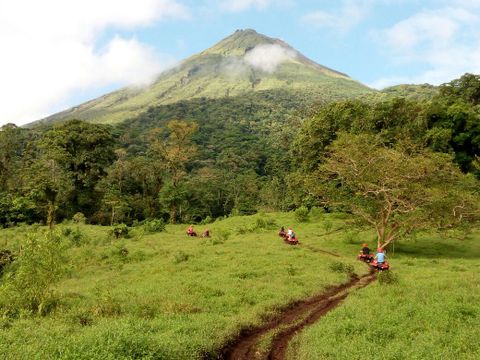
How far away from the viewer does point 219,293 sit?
722 inches

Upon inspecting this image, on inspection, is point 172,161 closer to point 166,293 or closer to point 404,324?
point 166,293

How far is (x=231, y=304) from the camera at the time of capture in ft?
55.0

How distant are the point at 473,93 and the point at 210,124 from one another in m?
98.6

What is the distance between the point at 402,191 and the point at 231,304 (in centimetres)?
1688

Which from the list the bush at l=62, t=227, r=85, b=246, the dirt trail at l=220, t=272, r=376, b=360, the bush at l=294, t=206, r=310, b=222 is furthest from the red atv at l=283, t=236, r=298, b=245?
the bush at l=62, t=227, r=85, b=246

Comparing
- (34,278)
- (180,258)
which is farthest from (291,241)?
A: (34,278)

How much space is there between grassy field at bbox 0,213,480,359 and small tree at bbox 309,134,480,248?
2488mm

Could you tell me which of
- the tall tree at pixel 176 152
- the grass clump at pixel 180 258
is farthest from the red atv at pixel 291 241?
the tall tree at pixel 176 152

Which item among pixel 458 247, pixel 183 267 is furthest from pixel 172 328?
pixel 458 247

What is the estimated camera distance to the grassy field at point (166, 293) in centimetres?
1061

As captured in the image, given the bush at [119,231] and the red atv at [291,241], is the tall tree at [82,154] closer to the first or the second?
the bush at [119,231]

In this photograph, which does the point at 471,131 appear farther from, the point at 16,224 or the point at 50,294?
the point at 16,224

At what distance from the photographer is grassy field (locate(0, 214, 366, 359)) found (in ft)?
34.8

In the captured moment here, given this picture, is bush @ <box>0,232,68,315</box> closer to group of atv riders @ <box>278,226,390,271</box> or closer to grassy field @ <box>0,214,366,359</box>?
grassy field @ <box>0,214,366,359</box>
